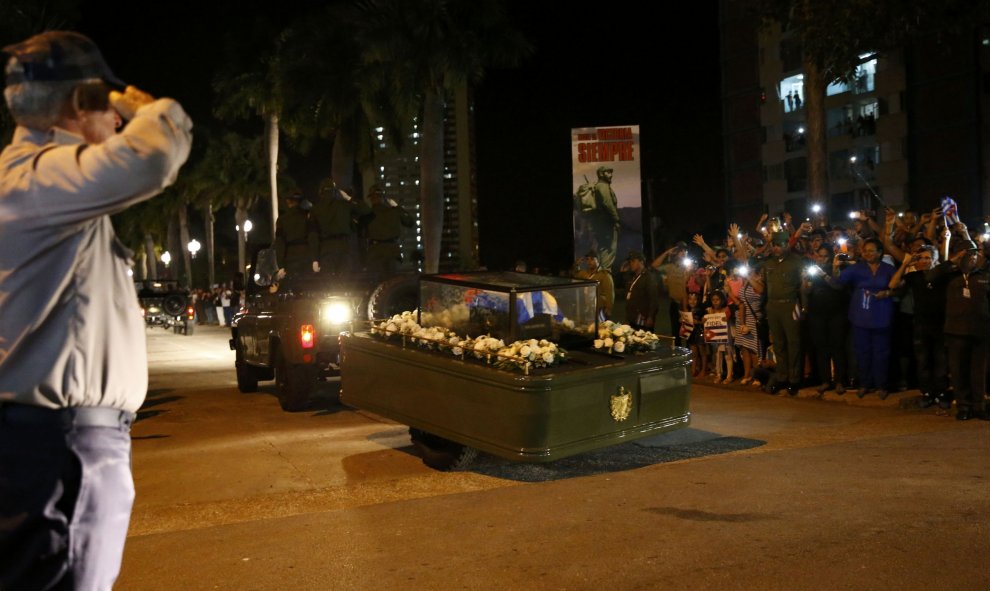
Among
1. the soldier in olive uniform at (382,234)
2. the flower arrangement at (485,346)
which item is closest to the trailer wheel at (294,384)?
the soldier in olive uniform at (382,234)

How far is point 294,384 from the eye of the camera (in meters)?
12.0

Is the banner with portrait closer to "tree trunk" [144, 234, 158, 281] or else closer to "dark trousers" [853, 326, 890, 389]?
"dark trousers" [853, 326, 890, 389]

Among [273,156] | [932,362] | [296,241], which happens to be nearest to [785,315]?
[932,362]

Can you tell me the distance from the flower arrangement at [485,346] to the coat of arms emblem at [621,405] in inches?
21.0

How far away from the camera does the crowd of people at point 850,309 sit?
10211mm

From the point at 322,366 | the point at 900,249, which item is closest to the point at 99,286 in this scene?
the point at 322,366

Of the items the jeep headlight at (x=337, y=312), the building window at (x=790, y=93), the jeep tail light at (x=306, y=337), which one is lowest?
the jeep tail light at (x=306, y=337)

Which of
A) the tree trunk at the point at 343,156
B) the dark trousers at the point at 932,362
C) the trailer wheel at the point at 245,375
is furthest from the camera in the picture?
the tree trunk at the point at 343,156

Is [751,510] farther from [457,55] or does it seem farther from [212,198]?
[212,198]

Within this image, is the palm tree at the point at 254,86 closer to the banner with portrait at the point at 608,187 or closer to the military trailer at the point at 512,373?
the banner with portrait at the point at 608,187

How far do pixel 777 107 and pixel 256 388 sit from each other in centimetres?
5492

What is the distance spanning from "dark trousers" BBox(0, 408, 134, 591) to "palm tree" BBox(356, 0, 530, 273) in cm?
2117

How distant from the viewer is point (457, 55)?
23203 mm

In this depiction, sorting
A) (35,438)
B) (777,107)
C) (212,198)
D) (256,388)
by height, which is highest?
(777,107)
